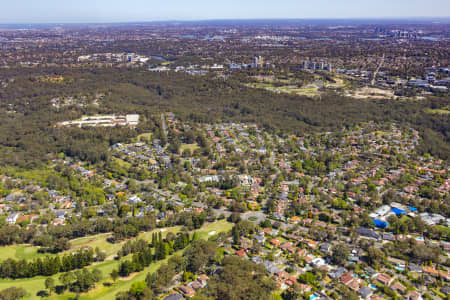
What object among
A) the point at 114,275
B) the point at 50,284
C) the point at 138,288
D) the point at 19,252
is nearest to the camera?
the point at 138,288

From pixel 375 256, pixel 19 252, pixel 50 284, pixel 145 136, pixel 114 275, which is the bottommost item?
pixel 19 252

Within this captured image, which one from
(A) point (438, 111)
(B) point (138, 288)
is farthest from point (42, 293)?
(A) point (438, 111)

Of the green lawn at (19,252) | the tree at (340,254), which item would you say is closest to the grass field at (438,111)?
the tree at (340,254)

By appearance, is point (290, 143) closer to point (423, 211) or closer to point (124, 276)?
point (423, 211)

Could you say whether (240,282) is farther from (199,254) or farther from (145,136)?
(145,136)

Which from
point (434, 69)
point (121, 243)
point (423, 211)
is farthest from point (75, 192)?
point (434, 69)

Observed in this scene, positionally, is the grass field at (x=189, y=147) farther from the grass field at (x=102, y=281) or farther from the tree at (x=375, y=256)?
the tree at (x=375, y=256)

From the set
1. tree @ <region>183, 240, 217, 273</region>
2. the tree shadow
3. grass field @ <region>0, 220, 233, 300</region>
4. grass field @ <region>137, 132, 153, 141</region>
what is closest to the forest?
grass field @ <region>137, 132, 153, 141</region>

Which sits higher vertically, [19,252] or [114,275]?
[114,275]

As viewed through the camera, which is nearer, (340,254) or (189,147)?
(340,254)
